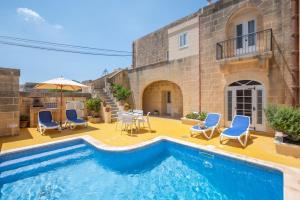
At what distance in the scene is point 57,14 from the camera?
1302 cm

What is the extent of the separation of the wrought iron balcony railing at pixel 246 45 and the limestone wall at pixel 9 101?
37.7ft

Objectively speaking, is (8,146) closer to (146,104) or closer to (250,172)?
(250,172)

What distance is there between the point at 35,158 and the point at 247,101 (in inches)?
403

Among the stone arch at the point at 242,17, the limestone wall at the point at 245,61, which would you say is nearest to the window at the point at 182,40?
the limestone wall at the point at 245,61

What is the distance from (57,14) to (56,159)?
12615 mm

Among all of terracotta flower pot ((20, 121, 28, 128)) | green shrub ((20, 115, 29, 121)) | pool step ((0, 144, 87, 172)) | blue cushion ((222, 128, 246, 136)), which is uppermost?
green shrub ((20, 115, 29, 121))

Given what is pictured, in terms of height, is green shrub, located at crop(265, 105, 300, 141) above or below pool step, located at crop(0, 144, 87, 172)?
above

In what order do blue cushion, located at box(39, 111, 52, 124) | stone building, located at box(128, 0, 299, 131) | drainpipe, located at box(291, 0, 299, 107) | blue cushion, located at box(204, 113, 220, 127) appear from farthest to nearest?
blue cushion, located at box(39, 111, 52, 124) < blue cushion, located at box(204, 113, 220, 127) < stone building, located at box(128, 0, 299, 131) < drainpipe, located at box(291, 0, 299, 107)

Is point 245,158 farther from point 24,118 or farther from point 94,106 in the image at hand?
point 24,118

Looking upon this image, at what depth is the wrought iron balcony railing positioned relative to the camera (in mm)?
8094

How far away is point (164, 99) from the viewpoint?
16.2 metres

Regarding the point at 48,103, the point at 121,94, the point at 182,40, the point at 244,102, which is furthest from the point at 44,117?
the point at 244,102

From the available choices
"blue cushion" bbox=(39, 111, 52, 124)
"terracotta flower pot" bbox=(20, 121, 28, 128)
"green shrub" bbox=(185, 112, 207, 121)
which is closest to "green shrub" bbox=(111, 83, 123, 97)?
"blue cushion" bbox=(39, 111, 52, 124)

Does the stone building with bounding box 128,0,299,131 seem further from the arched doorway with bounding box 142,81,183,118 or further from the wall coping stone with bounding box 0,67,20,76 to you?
the wall coping stone with bounding box 0,67,20,76
